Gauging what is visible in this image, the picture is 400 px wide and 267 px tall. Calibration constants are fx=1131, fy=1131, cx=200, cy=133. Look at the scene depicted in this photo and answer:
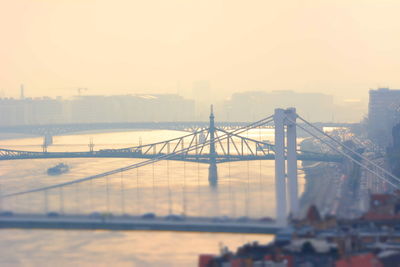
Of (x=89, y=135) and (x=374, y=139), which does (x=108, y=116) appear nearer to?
(x=89, y=135)

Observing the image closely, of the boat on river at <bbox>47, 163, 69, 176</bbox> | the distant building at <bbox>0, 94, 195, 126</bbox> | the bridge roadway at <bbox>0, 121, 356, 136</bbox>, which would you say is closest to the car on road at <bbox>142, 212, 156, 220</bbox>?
the boat on river at <bbox>47, 163, 69, 176</bbox>

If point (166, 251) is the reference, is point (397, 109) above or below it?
above

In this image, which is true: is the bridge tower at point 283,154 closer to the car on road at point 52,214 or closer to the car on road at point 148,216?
the car on road at point 148,216

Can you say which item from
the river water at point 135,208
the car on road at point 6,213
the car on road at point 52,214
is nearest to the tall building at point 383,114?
the river water at point 135,208

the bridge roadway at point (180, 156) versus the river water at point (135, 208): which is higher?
the bridge roadway at point (180, 156)

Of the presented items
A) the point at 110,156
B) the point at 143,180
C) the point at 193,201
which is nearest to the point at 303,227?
the point at 193,201

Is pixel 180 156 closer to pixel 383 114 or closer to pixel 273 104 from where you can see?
pixel 383 114
